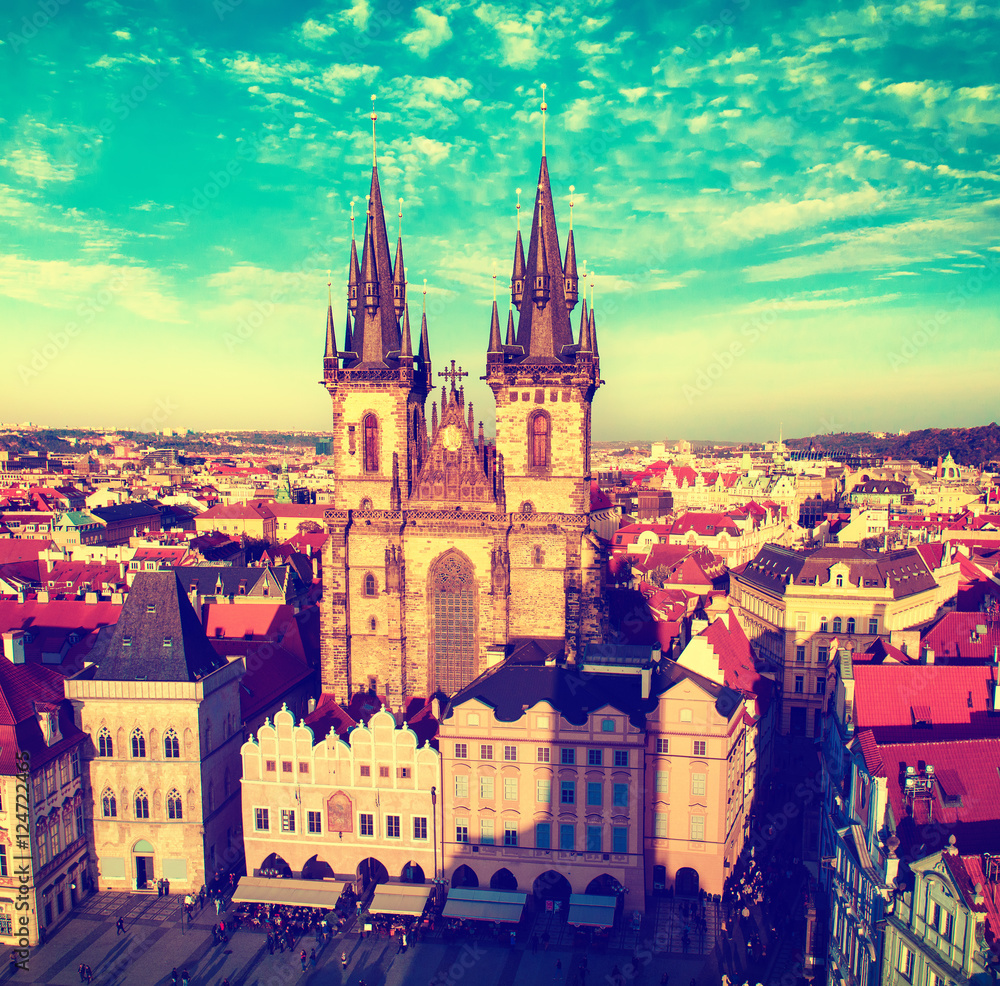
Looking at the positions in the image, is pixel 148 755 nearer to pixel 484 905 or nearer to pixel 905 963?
pixel 484 905

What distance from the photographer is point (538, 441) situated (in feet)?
190

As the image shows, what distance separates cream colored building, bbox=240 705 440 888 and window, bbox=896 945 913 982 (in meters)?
23.0

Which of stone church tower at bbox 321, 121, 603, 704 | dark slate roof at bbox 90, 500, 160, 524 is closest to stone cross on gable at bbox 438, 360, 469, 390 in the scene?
stone church tower at bbox 321, 121, 603, 704

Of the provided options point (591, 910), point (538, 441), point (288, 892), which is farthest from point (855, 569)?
point (288, 892)

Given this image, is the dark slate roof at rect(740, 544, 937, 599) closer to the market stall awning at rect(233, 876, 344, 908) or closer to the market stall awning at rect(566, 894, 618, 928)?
the market stall awning at rect(566, 894, 618, 928)

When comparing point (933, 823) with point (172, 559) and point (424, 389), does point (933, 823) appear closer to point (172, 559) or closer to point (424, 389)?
point (424, 389)

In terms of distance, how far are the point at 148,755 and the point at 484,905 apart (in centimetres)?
1943

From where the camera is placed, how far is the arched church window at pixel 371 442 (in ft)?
197

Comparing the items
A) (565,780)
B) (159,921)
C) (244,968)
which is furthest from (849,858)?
(159,921)

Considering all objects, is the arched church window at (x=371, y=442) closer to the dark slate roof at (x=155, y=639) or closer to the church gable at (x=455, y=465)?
the church gable at (x=455, y=465)

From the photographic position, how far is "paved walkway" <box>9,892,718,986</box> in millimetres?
39312

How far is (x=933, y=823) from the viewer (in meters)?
32.2

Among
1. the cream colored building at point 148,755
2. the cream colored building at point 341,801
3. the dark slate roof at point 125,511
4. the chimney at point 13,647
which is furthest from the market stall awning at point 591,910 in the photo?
the dark slate roof at point 125,511

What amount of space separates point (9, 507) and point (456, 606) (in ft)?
482
